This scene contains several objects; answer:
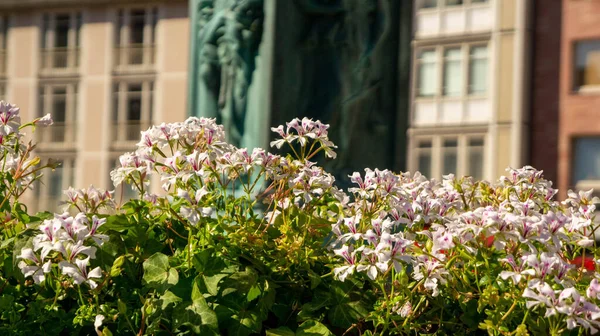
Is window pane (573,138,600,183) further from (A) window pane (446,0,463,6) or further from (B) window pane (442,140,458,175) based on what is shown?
(A) window pane (446,0,463,6)

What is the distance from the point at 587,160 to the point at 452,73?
11.8 ft

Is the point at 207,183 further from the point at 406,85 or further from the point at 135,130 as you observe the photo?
the point at 135,130

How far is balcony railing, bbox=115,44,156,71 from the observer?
95.0ft

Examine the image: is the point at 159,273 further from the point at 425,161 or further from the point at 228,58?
the point at 425,161

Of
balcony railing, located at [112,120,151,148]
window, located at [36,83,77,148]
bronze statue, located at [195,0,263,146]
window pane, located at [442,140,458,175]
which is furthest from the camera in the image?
window, located at [36,83,77,148]

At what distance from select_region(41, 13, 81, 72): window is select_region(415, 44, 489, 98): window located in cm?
888

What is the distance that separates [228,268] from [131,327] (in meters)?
0.26

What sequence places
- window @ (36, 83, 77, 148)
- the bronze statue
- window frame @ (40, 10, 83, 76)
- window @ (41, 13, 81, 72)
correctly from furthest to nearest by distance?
window @ (41, 13, 81, 72) < window frame @ (40, 10, 83, 76) < window @ (36, 83, 77, 148) < the bronze statue

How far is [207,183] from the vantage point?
2.65 m

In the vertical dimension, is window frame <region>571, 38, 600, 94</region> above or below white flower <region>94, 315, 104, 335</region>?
above

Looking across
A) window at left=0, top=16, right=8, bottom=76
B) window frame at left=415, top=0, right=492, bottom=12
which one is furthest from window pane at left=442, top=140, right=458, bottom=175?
window at left=0, top=16, right=8, bottom=76

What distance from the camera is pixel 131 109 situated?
29.2 metres

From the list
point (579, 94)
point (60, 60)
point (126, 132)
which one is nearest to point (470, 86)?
point (579, 94)

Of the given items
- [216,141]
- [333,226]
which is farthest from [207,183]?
[333,226]
